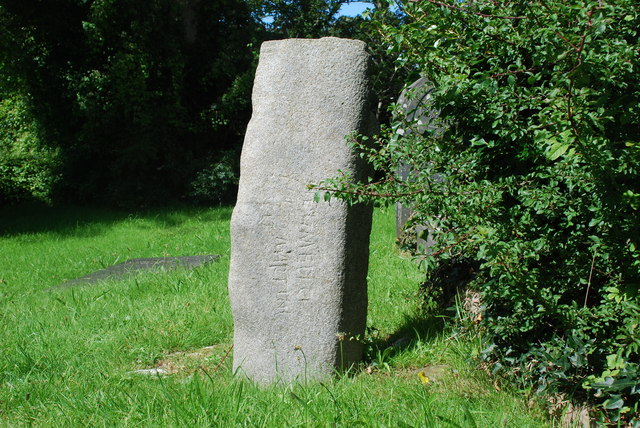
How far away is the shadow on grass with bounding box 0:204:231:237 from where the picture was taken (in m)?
11.3

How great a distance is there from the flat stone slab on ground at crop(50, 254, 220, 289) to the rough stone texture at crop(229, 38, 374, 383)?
3.26 m

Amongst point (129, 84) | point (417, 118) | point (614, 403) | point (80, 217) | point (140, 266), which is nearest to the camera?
point (614, 403)

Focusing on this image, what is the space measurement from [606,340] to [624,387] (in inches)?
11.8

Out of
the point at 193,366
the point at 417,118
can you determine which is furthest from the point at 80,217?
the point at 417,118

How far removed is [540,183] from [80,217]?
11.4 metres

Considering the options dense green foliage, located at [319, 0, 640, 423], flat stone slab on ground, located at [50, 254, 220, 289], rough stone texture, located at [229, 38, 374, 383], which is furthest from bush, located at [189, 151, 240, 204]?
dense green foliage, located at [319, 0, 640, 423]

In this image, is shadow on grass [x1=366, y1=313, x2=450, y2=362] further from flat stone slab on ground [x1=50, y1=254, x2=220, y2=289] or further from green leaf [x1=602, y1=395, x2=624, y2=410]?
flat stone slab on ground [x1=50, y1=254, x2=220, y2=289]

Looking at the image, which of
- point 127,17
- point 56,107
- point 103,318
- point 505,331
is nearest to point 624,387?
point 505,331

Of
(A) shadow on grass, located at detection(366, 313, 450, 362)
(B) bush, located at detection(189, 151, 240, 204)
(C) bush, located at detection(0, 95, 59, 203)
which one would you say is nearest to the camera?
(A) shadow on grass, located at detection(366, 313, 450, 362)

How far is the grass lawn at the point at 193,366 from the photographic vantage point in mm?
2699

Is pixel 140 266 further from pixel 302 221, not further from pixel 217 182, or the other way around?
pixel 217 182

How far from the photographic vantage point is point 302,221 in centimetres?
318

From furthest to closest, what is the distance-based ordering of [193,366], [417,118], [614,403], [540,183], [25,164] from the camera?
1. [25,164]
2. [193,366]
3. [417,118]
4. [540,183]
5. [614,403]

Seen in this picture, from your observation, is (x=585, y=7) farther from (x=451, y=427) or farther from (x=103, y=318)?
(x=103, y=318)
